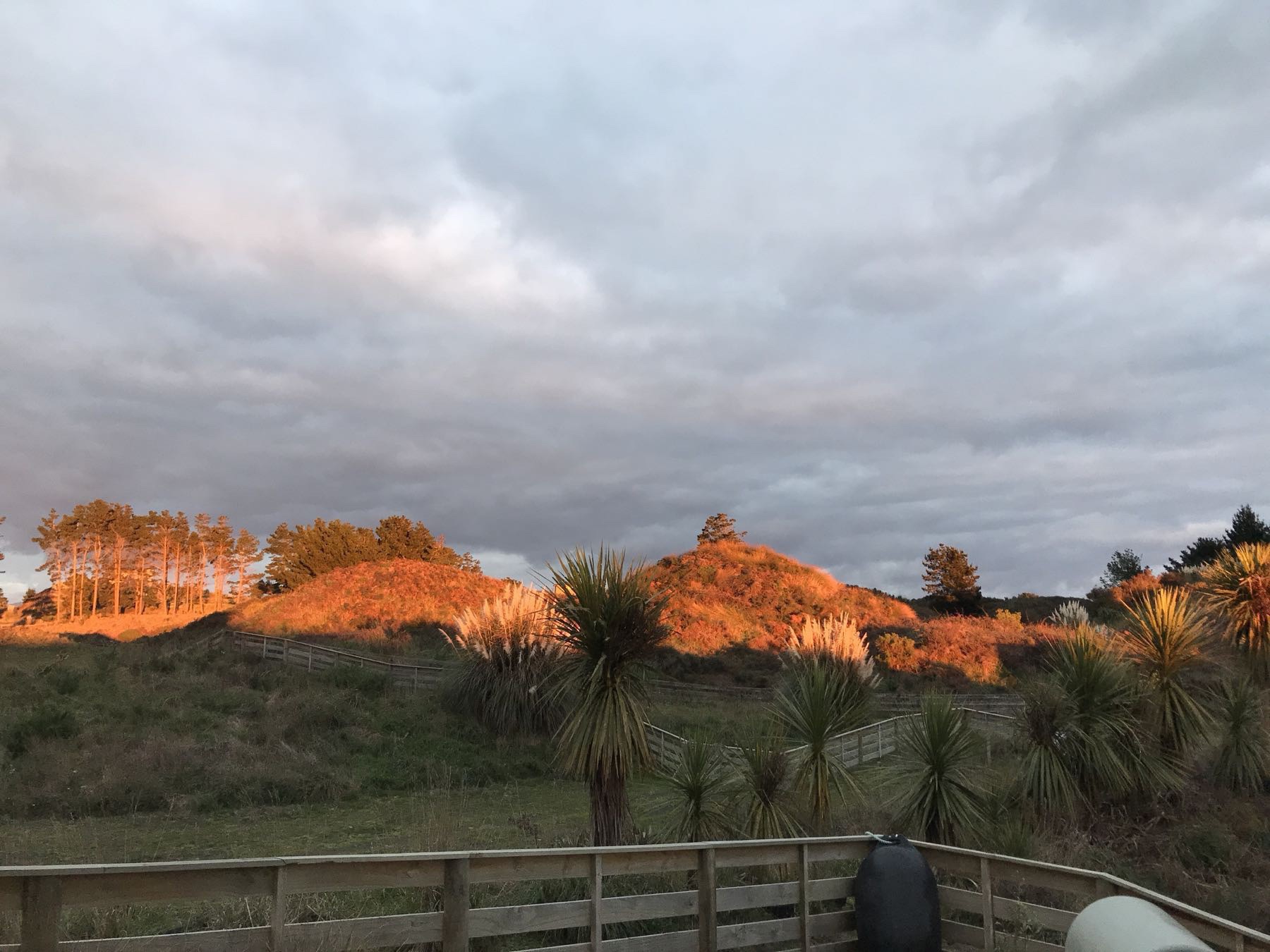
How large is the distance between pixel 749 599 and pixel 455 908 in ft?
135

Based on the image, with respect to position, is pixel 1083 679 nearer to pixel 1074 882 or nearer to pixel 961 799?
pixel 961 799

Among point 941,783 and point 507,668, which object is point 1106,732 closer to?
point 941,783

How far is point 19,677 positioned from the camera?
76.9ft

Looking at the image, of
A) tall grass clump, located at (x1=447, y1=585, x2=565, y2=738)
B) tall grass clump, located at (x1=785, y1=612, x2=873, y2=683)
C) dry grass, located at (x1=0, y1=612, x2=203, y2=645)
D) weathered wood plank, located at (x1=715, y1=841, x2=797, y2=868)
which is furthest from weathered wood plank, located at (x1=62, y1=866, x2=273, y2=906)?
dry grass, located at (x1=0, y1=612, x2=203, y2=645)

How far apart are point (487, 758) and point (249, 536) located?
77314 mm

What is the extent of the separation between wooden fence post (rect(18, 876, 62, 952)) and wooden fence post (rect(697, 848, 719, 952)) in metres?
4.06

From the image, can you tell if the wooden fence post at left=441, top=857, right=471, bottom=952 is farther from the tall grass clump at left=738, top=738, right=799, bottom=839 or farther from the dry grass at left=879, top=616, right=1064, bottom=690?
the dry grass at left=879, top=616, right=1064, bottom=690

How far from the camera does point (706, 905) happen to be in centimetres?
644

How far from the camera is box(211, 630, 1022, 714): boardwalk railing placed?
2475 centimetres

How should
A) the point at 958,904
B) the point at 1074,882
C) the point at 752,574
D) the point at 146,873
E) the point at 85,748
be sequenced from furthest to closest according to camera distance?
the point at 752,574 → the point at 85,748 → the point at 958,904 → the point at 1074,882 → the point at 146,873

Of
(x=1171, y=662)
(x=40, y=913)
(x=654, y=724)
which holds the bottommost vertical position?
(x=654, y=724)

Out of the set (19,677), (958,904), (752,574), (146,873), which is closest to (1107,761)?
(958,904)

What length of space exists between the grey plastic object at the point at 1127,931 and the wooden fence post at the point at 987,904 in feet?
5.88

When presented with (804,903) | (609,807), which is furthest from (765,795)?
(804,903)
